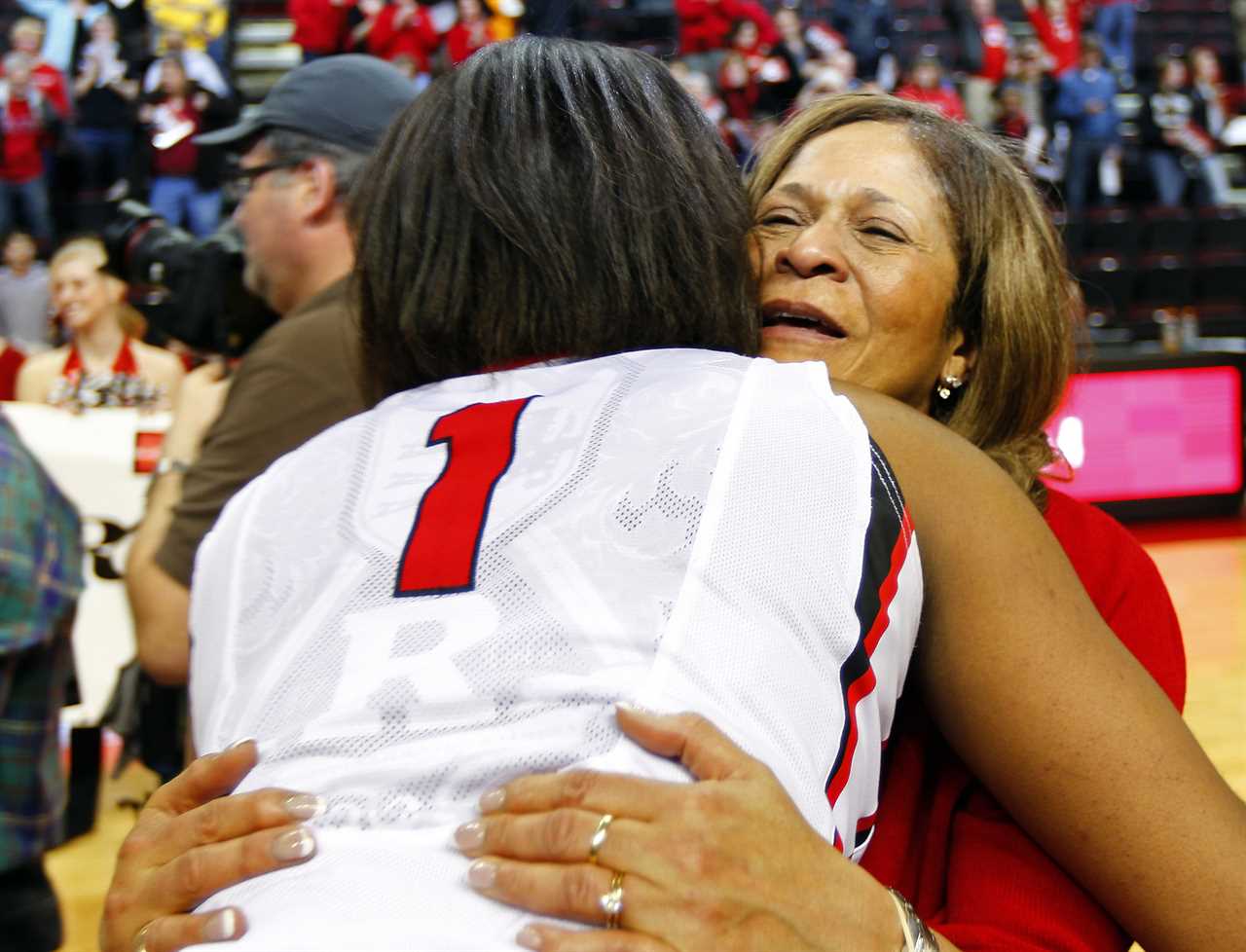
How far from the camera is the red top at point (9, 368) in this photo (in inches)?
207

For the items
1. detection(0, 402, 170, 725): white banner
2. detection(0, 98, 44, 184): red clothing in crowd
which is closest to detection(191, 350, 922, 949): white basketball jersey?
detection(0, 402, 170, 725): white banner

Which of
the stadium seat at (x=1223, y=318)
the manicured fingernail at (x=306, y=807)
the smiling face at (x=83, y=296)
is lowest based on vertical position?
the stadium seat at (x=1223, y=318)

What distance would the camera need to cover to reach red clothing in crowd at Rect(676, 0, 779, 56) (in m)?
11.1

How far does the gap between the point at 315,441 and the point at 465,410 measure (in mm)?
133

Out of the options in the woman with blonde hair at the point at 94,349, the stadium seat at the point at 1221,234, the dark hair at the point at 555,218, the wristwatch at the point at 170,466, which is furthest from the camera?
the stadium seat at the point at 1221,234

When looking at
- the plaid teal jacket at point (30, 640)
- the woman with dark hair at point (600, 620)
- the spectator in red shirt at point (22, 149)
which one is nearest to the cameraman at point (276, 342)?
the plaid teal jacket at point (30, 640)

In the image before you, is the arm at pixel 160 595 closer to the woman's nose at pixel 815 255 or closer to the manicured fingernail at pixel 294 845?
the woman's nose at pixel 815 255

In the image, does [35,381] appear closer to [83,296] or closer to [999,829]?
[83,296]

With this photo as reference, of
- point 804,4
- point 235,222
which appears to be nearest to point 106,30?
point 804,4

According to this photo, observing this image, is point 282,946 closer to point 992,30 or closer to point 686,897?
point 686,897

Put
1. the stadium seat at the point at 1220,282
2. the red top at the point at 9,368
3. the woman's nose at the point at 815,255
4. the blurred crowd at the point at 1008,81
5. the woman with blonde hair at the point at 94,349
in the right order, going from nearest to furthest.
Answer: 1. the woman's nose at the point at 815,255
2. the woman with blonde hair at the point at 94,349
3. the red top at the point at 9,368
4. the stadium seat at the point at 1220,282
5. the blurred crowd at the point at 1008,81

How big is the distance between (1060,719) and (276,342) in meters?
1.38

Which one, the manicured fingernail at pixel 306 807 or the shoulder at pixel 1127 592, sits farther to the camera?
the shoulder at pixel 1127 592

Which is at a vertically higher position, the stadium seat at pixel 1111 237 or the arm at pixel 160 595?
the arm at pixel 160 595
